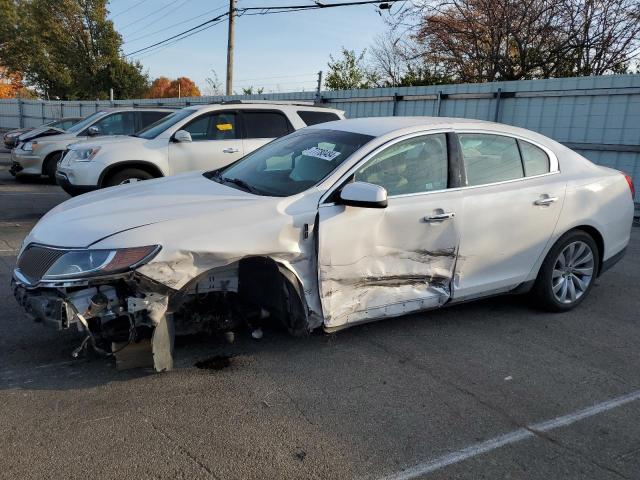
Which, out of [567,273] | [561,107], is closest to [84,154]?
[567,273]

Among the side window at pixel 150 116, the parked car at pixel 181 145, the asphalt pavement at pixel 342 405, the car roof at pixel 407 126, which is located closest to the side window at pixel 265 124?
the parked car at pixel 181 145

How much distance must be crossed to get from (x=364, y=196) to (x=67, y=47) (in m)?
52.9

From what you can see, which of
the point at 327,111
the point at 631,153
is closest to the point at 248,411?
the point at 327,111

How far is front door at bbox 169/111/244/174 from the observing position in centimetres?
849

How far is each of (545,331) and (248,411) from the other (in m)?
2.73

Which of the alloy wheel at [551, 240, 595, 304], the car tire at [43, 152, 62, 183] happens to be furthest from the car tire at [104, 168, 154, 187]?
the alloy wheel at [551, 240, 595, 304]

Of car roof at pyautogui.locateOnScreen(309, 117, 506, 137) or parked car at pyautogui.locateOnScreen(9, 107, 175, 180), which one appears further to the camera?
parked car at pyautogui.locateOnScreen(9, 107, 175, 180)

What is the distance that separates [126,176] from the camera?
27.7 ft

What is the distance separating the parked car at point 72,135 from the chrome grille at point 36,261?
887 centimetres

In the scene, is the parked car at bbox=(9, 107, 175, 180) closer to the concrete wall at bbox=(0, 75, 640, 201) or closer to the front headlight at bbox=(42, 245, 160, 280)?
the concrete wall at bbox=(0, 75, 640, 201)

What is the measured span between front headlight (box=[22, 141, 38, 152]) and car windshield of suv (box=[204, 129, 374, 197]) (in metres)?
9.42

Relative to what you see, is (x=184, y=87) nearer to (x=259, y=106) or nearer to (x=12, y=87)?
(x=12, y=87)

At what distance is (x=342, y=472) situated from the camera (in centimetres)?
272

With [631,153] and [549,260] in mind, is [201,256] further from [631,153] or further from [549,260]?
[631,153]
